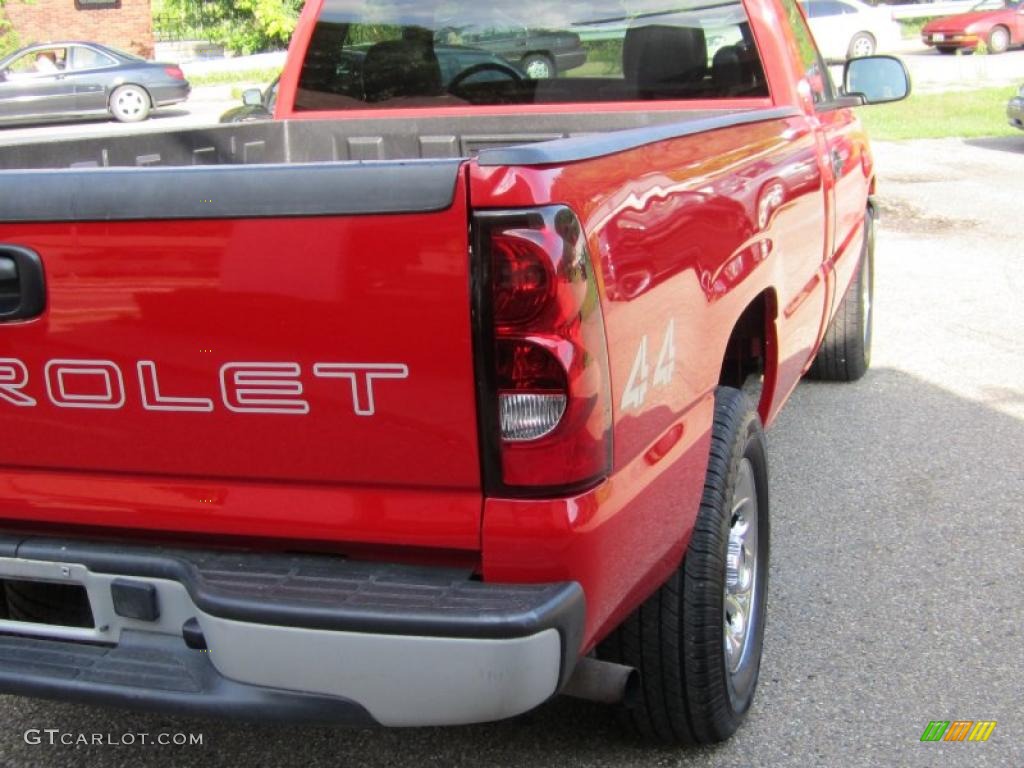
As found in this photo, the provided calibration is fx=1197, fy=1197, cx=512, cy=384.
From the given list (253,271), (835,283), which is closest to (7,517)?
(253,271)

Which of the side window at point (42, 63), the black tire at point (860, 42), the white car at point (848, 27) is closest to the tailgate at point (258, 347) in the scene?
the side window at point (42, 63)

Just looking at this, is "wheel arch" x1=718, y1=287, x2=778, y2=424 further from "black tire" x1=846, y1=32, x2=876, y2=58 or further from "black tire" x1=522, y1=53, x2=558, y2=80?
"black tire" x1=846, y1=32, x2=876, y2=58

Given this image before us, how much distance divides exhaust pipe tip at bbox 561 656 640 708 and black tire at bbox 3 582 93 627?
96 centimetres

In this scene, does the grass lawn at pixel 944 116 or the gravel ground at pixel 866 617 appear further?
the grass lawn at pixel 944 116

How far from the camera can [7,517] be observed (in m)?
2.31

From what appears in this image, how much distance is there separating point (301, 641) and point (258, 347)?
19.4 inches

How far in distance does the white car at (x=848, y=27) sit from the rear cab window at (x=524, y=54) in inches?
950

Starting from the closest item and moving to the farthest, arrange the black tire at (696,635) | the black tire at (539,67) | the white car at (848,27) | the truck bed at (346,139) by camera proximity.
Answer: the black tire at (696,635)
the truck bed at (346,139)
the black tire at (539,67)
the white car at (848,27)

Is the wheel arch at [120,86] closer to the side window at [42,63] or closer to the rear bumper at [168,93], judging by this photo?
the rear bumper at [168,93]

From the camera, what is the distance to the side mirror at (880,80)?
4871 mm

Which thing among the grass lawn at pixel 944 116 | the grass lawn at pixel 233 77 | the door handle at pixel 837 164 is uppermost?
the door handle at pixel 837 164

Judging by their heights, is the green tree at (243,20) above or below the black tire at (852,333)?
above

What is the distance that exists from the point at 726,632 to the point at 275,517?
1.17 m

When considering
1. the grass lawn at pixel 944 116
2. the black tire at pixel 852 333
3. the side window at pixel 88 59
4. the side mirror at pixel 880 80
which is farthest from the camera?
the side window at pixel 88 59
